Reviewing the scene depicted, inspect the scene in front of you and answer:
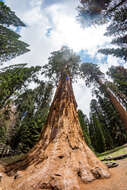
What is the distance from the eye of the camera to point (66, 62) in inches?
341

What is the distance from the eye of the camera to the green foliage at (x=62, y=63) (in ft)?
27.6

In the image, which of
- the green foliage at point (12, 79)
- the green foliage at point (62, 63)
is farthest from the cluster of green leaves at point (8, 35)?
the green foliage at point (62, 63)

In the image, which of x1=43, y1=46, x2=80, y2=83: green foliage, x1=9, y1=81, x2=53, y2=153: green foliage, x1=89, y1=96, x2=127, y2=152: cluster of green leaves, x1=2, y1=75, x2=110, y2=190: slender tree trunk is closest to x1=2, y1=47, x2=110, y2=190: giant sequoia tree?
x1=2, y1=75, x2=110, y2=190: slender tree trunk

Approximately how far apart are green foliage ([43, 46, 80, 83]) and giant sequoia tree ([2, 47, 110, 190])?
512cm

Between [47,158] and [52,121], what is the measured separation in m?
1.50

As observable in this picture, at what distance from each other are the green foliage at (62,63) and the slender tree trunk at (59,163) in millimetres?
5684

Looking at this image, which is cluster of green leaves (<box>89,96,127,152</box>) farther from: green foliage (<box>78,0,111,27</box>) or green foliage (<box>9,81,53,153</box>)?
→ green foliage (<box>78,0,111,27</box>)

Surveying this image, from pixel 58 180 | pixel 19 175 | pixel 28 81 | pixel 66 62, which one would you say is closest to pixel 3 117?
pixel 28 81

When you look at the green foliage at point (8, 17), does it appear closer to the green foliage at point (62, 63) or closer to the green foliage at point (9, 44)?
the green foliage at point (9, 44)

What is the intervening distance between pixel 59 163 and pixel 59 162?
1.2 inches

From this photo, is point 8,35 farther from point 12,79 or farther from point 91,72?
point 91,72

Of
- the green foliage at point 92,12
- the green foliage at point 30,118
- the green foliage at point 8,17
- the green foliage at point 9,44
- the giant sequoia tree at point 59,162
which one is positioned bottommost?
the giant sequoia tree at point 59,162

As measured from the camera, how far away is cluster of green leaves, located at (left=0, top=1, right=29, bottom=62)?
832cm

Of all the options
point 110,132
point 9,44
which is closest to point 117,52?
point 9,44
